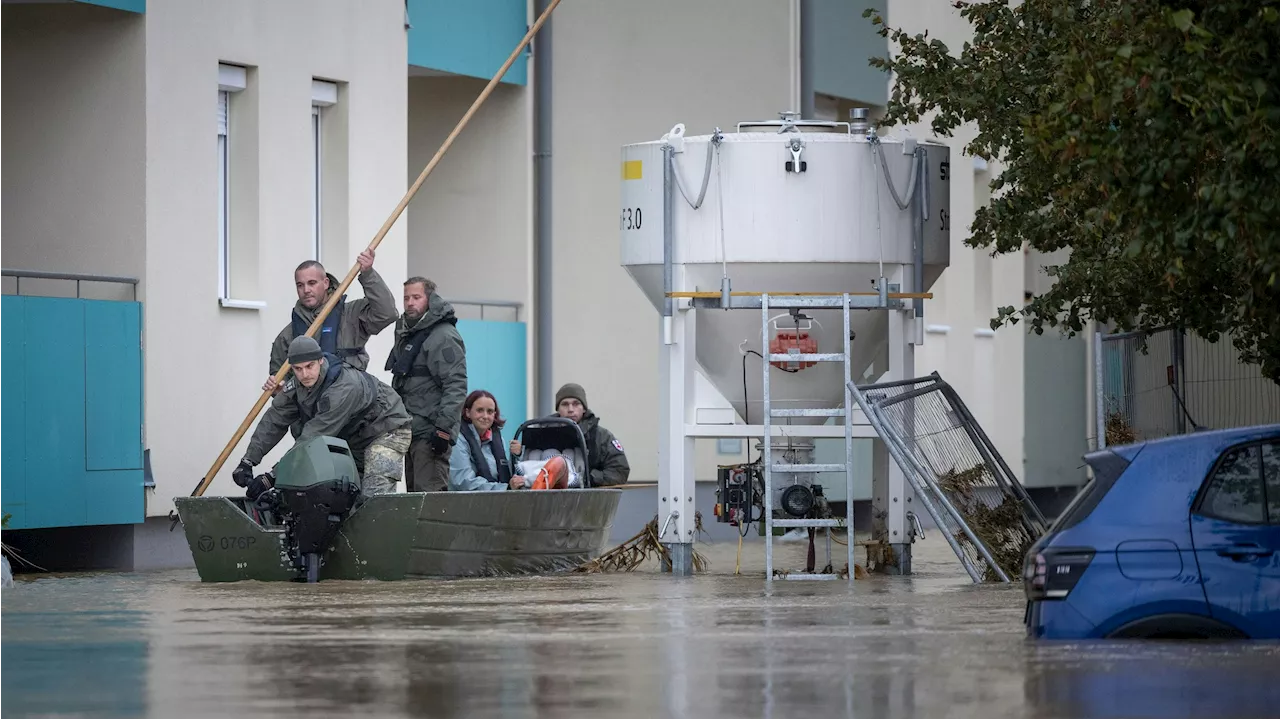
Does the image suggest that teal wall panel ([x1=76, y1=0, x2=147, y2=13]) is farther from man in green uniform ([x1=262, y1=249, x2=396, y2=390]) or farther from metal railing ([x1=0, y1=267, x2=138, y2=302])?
man in green uniform ([x1=262, y1=249, x2=396, y2=390])

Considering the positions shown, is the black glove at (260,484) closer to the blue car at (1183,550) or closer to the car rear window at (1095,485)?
the car rear window at (1095,485)

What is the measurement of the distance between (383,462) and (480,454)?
2126mm

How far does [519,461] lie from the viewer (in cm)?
2052

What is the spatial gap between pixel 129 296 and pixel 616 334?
9.04 meters

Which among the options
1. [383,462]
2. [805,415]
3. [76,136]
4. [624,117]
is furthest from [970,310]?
[383,462]

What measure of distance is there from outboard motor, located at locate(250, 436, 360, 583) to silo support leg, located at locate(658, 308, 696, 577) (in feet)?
11.1

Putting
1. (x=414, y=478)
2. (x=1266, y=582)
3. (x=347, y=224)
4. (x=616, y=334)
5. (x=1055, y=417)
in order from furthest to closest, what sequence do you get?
1. (x=1055, y=417)
2. (x=616, y=334)
3. (x=347, y=224)
4. (x=414, y=478)
5. (x=1266, y=582)

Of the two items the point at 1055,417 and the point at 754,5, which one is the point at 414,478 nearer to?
the point at 754,5

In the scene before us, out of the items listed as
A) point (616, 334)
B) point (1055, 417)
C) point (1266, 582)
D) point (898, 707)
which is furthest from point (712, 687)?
point (1055, 417)

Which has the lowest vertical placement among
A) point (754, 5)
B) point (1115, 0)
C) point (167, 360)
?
point (167, 360)

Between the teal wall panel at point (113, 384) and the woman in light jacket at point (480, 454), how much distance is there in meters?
3.16

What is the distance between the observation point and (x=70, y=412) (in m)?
20.1

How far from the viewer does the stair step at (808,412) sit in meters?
19.0

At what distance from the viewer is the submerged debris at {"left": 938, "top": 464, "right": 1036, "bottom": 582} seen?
18062 mm
